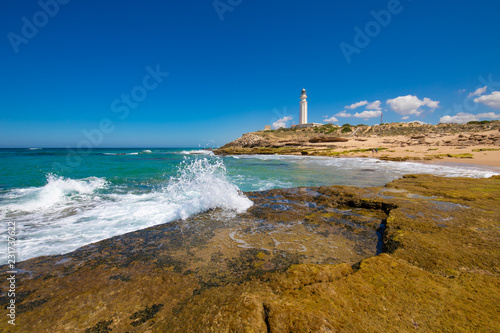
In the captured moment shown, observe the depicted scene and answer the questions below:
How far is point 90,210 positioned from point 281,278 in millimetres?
6647

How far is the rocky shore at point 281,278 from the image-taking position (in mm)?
1852

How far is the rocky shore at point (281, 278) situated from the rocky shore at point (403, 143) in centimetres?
2072

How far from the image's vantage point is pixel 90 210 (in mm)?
6660

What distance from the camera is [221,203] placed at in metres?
6.34

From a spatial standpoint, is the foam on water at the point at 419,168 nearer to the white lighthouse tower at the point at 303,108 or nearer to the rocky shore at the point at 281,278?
the rocky shore at the point at 281,278

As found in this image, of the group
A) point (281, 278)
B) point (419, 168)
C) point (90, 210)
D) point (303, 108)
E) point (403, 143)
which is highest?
point (303, 108)

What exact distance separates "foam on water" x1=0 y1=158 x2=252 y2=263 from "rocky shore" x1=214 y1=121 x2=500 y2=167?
22.4 m

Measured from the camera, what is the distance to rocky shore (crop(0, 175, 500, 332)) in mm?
1852

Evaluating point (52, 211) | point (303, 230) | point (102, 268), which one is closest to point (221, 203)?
point (303, 230)

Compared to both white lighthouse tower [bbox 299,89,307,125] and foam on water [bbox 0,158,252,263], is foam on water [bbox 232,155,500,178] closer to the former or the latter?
foam on water [bbox 0,158,252,263]

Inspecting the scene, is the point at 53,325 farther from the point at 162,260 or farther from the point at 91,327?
the point at 162,260

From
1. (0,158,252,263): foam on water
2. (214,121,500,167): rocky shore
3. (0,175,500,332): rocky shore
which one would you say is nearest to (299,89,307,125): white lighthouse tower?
(214,121,500,167): rocky shore

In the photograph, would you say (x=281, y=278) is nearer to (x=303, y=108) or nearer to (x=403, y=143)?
(x=403, y=143)

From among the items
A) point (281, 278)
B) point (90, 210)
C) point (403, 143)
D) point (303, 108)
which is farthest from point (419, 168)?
point (303, 108)
